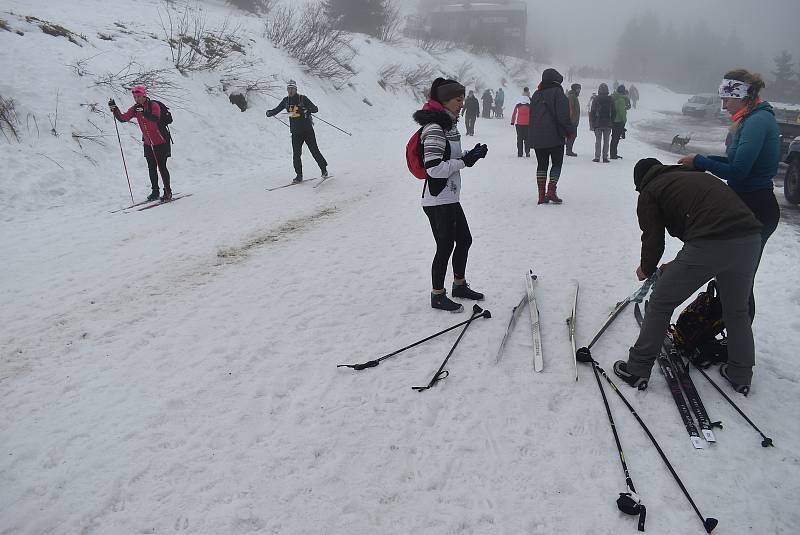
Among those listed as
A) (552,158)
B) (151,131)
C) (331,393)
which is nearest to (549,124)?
(552,158)

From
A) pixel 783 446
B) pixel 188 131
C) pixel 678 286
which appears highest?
pixel 188 131

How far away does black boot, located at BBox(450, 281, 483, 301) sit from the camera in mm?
4824

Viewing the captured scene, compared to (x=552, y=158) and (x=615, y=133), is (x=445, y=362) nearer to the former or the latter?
(x=552, y=158)

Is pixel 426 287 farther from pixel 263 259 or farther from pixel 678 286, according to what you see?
pixel 678 286

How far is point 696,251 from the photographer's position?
2992 mm

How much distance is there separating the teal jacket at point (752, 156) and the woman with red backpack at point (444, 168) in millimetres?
1784

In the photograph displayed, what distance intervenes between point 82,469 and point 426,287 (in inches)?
134

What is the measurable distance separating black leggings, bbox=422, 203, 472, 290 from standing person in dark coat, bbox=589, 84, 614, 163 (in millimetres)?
9015

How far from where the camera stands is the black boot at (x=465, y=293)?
4.82 metres

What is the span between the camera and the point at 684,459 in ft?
9.20

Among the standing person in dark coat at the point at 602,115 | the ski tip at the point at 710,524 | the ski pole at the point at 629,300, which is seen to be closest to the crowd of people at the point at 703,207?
the ski pole at the point at 629,300

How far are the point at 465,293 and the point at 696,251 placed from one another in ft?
7.36

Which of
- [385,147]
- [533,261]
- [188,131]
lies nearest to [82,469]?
[533,261]

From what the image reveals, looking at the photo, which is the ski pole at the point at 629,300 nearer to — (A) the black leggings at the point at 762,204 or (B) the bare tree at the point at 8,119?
(A) the black leggings at the point at 762,204
